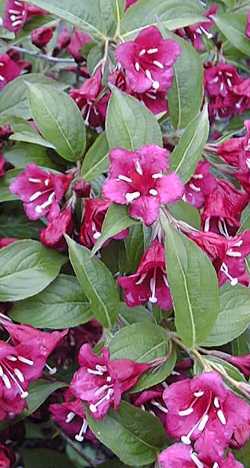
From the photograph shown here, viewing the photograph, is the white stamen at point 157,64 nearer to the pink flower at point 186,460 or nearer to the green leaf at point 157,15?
the green leaf at point 157,15

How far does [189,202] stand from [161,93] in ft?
0.63

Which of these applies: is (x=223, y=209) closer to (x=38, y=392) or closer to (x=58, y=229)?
(x=58, y=229)

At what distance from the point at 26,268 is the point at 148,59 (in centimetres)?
38

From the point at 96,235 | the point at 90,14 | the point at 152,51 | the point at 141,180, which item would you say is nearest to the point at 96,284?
the point at 96,235

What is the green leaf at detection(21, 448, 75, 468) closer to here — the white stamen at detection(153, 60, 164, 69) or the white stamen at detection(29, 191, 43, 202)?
the white stamen at detection(29, 191, 43, 202)

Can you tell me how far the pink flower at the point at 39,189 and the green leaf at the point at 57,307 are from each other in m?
0.11

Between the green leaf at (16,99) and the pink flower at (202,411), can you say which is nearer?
the pink flower at (202,411)

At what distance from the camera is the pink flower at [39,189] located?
1437 millimetres

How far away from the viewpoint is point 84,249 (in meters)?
1.32

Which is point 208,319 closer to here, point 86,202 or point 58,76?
point 86,202

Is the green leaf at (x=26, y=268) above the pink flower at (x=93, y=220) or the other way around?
the other way around

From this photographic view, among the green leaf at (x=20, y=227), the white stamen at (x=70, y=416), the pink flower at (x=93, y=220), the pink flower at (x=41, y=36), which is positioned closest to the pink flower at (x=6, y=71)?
the pink flower at (x=41, y=36)

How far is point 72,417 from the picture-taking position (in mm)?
1385

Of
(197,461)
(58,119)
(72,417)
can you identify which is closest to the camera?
(197,461)
